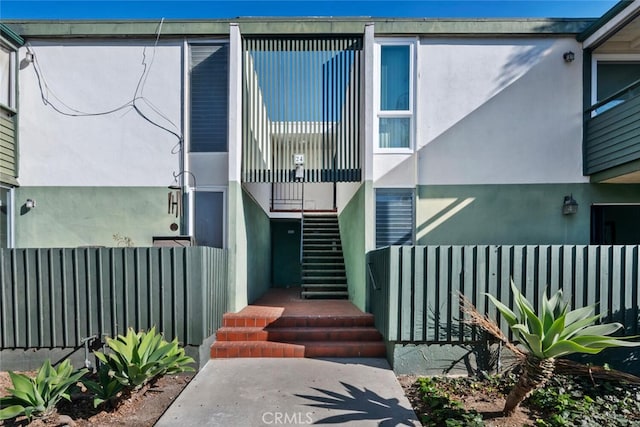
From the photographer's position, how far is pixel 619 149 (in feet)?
17.4

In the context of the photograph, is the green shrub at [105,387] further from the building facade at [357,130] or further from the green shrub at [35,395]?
the building facade at [357,130]

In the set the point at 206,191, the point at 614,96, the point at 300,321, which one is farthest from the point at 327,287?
the point at 614,96

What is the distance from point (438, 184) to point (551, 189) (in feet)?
6.55

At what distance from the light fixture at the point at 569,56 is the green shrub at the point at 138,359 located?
7.67 metres

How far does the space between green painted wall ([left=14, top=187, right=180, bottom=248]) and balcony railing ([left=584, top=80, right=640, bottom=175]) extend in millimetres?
7347

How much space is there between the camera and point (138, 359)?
3.42m

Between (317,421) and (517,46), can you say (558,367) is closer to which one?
(317,421)

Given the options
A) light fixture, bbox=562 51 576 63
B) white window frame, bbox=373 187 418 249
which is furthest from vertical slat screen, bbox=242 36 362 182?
light fixture, bbox=562 51 576 63

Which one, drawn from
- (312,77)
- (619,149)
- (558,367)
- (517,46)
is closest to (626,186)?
(619,149)

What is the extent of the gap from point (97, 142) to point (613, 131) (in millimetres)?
8746

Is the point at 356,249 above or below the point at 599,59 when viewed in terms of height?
below

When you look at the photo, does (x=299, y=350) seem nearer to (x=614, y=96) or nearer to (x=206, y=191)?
(x=206, y=191)

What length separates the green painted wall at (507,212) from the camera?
5957 mm

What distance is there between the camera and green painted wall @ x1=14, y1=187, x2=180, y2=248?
595 cm
